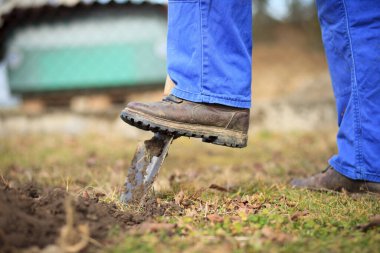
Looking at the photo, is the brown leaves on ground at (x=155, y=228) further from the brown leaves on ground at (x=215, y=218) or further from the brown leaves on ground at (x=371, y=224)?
the brown leaves on ground at (x=371, y=224)

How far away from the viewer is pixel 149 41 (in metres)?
6.33

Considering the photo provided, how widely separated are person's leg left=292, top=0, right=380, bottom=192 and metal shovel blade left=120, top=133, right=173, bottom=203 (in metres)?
0.83

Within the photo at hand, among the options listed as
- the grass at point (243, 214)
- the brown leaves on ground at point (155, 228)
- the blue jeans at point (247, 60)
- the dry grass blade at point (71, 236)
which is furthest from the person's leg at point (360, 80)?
the dry grass blade at point (71, 236)

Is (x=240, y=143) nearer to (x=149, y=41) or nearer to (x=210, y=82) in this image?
(x=210, y=82)

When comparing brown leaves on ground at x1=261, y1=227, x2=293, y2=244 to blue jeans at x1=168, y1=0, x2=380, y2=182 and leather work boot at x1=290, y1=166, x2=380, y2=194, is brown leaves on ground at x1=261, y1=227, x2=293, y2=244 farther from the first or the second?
leather work boot at x1=290, y1=166, x2=380, y2=194

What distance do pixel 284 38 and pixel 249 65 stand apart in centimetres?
1301

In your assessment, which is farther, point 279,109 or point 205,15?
point 279,109

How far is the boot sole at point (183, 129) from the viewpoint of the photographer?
160cm

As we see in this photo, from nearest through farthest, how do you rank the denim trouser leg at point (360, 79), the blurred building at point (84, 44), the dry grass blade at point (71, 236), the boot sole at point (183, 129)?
the dry grass blade at point (71, 236), the boot sole at point (183, 129), the denim trouser leg at point (360, 79), the blurred building at point (84, 44)

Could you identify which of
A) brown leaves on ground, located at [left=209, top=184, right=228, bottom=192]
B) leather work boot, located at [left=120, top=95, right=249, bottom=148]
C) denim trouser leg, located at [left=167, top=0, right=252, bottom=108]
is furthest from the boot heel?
brown leaves on ground, located at [left=209, top=184, right=228, bottom=192]

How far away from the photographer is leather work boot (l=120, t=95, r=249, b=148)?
1.61m

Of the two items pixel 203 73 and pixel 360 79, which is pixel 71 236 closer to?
pixel 203 73

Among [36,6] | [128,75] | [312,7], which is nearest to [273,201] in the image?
[128,75]

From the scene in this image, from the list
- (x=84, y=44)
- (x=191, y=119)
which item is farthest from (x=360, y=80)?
(x=84, y=44)
